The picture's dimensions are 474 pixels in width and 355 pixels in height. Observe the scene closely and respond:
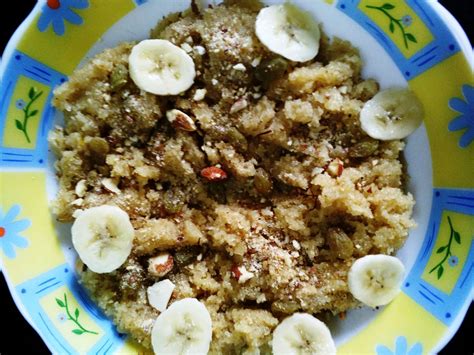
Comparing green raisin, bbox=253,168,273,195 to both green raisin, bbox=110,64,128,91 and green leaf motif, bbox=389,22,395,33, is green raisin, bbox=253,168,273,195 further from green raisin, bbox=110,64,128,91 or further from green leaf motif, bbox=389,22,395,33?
green leaf motif, bbox=389,22,395,33

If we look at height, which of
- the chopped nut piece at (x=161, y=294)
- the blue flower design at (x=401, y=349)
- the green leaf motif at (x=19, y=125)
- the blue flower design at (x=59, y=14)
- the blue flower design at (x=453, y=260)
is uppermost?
the blue flower design at (x=59, y=14)

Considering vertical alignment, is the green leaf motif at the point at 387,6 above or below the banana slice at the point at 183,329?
above

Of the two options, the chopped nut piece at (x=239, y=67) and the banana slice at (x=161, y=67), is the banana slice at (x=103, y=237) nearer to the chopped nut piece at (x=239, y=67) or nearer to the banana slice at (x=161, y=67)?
the banana slice at (x=161, y=67)

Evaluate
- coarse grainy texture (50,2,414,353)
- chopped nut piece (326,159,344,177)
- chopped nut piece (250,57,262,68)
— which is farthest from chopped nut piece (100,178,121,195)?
chopped nut piece (326,159,344,177)

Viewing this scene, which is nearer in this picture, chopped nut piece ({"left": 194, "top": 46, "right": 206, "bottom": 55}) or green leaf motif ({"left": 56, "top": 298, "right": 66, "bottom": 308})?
chopped nut piece ({"left": 194, "top": 46, "right": 206, "bottom": 55})

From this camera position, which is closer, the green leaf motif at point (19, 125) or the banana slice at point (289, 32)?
the banana slice at point (289, 32)

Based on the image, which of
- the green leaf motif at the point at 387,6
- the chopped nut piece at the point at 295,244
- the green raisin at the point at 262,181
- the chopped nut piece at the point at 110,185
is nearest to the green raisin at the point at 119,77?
the chopped nut piece at the point at 110,185

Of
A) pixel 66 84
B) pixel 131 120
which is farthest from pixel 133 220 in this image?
pixel 66 84
